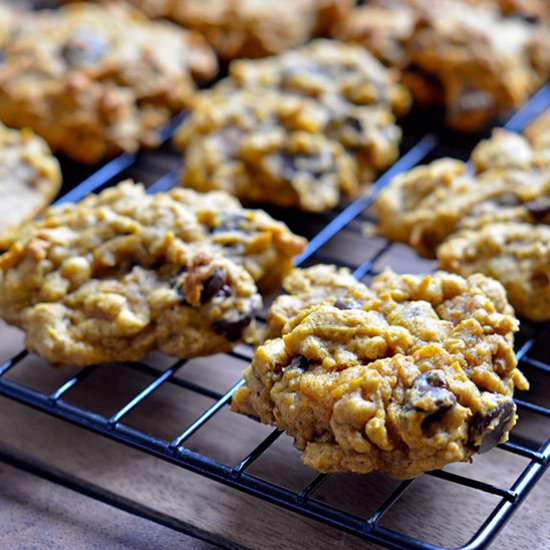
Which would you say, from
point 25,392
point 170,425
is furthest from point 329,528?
point 25,392

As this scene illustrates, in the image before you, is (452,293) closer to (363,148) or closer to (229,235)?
(229,235)

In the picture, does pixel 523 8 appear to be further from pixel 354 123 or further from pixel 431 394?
pixel 431 394

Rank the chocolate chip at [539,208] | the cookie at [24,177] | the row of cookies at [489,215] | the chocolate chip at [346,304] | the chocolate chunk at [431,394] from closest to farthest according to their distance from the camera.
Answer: the chocolate chunk at [431,394], the chocolate chip at [346,304], the row of cookies at [489,215], the chocolate chip at [539,208], the cookie at [24,177]

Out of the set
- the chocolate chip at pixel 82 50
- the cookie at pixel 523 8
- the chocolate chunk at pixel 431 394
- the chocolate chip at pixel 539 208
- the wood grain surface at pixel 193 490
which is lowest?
the wood grain surface at pixel 193 490

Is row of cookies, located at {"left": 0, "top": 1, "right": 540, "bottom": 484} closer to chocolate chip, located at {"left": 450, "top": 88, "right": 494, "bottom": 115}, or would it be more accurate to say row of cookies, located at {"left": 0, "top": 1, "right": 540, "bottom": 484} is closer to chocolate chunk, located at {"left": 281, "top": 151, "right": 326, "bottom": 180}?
chocolate chunk, located at {"left": 281, "top": 151, "right": 326, "bottom": 180}

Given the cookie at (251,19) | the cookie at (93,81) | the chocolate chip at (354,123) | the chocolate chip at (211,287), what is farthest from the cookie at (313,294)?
Answer: the cookie at (251,19)

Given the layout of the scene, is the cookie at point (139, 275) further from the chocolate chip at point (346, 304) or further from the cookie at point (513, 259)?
the cookie at point (513, 259)

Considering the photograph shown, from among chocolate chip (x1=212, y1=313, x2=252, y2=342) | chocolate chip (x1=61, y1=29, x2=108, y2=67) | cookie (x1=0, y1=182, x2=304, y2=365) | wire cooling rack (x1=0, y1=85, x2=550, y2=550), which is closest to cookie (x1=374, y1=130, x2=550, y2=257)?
wire cooling rack (x1=0, y1=85, x2=550, y2=550)
